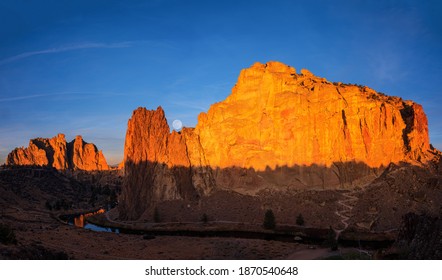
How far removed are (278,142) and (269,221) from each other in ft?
80.7

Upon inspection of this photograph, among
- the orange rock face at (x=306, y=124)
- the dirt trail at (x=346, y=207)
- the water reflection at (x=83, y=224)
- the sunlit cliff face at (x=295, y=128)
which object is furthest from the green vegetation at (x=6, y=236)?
the orange rock face at (x=306, y=124)

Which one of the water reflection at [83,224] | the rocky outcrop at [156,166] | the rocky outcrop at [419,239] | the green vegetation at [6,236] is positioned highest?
the rocky outcrop at [156,166]

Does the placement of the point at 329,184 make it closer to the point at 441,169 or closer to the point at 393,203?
the point at 393,203

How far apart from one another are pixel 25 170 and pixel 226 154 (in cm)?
11086

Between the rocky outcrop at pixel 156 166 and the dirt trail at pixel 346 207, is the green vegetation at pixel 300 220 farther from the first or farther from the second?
the rocky outcrop at pixel 156 166

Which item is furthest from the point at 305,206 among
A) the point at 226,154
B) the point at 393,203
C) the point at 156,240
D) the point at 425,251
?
the point at 425,251

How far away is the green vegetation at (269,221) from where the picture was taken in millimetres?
79188

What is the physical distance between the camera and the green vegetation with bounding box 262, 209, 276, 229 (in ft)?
260

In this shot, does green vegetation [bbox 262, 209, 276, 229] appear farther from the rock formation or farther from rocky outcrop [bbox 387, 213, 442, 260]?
rocky outcrop [bbox 387, 213, 442, 260]

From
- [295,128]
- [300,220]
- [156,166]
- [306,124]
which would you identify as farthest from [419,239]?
[156,166]

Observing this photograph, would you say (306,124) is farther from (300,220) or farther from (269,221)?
(269,221)

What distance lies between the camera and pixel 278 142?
96.6m

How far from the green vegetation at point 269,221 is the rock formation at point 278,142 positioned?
45.6ft

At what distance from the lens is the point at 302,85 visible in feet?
321
